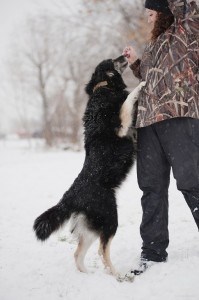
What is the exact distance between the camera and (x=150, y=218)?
2725 millimetres

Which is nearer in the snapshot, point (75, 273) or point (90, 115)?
point (75, 273)

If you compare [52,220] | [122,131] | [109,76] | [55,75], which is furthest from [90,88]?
[55,75]

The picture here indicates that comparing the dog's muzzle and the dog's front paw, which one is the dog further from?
the dog's muzzle

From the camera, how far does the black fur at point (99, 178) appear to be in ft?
8.90

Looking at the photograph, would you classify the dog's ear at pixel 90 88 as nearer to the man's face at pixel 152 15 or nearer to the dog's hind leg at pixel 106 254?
the man's face at pixel 152 15

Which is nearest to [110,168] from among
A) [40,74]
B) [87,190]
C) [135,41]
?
[87,190]

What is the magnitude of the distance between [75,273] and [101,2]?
30.3 ft

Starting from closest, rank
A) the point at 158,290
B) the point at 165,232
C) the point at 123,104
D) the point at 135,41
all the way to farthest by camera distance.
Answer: the point at 158,290
the point at 165,232
the point at 123,104
the point at 135,41

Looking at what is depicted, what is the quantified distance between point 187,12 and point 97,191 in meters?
1.54

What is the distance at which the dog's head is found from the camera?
3.31 metres

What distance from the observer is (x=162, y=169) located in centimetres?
269

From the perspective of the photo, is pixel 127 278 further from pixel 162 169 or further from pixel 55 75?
pixel 55 75

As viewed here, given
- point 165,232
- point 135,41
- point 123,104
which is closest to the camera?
point 165,232

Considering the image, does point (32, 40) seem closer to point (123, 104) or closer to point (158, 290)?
point (123, 104)
